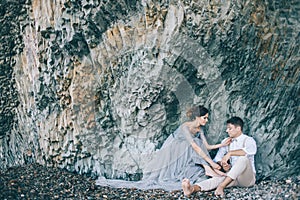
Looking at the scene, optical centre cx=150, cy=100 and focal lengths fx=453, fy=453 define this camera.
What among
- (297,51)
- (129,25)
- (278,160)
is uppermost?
(129,25)

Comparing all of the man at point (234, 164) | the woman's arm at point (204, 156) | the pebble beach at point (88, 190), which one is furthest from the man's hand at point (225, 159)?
the pebble beach at point (88, 190)

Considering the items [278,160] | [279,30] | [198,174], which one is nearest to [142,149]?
[198,174]

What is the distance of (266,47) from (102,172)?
3.34 m

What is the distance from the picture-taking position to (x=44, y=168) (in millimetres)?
8039

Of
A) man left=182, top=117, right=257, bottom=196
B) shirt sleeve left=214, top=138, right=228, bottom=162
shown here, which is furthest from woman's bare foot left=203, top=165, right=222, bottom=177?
shirt sleeve left=214, top=138, right=228, bottom=162

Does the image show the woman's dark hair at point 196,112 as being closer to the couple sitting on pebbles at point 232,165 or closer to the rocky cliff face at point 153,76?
the rocky cliff face at point 153,76

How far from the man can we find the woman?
0.64ft

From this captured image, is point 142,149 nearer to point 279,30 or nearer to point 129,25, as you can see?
point 129,25

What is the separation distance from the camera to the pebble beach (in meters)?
6.19

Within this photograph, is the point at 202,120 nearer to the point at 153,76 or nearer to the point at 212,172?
the point at 212,172

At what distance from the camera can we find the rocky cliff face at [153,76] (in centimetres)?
668

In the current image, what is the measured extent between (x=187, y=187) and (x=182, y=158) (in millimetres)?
807

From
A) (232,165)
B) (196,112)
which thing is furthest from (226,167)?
(196,112)

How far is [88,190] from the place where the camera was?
6738 mm
